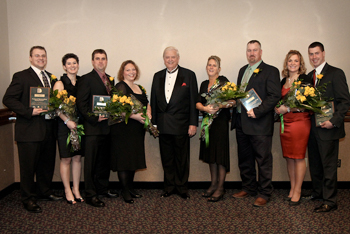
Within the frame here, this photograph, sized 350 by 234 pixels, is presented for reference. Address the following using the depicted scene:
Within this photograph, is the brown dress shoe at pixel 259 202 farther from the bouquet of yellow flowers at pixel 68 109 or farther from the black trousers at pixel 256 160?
the bouquet of yellow flowers at pixel 68 109

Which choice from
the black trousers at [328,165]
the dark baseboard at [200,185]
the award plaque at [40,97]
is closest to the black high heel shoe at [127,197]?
the dark baseboard at [200,185]

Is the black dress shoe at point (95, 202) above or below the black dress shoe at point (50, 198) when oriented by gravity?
above

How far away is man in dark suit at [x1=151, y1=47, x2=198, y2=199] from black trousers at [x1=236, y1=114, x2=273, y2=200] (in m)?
0.68

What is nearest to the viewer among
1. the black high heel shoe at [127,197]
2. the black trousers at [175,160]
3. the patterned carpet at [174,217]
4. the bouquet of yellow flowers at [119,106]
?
the patterned carpet at [174,217]

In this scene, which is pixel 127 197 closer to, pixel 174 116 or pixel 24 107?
pixel 174 116

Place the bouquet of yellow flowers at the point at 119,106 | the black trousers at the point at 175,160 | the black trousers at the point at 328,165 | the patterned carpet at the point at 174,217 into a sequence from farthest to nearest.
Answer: the black trousers at the point at 175,160
the black trousers at the point at 328,165
the bouquet of yellow flowers at the point at 119,106
the patterned carpet at the point at 174,217

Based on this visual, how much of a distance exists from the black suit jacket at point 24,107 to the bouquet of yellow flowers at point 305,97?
3.02 metres

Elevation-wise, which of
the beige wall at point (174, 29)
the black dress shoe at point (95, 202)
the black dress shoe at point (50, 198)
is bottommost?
the black dress shoe at point (50, 198)

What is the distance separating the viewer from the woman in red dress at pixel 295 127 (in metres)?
3.75

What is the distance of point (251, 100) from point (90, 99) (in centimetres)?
200

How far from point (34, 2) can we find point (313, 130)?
4355 millimetres

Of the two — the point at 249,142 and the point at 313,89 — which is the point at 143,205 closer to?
the point at 249,142

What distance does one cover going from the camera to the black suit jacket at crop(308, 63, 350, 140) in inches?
139

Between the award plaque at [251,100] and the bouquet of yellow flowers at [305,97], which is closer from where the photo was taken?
the bouquet of yellow flowers at [305,97]
